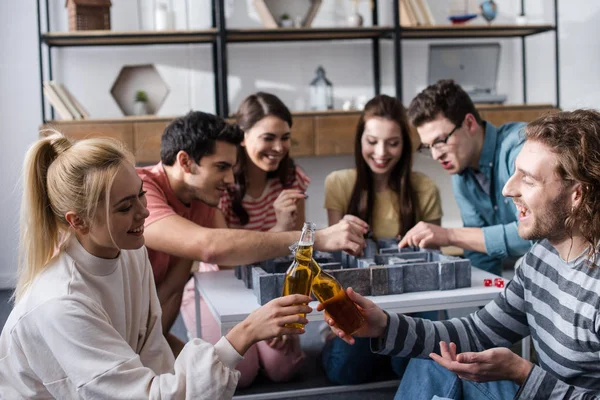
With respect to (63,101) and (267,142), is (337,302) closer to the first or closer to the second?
(267,142)

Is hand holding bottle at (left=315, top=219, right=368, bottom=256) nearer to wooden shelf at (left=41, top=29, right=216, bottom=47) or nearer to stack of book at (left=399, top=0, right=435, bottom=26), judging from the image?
wooden shelf at (left=41, top=29, right=216, bottom=47)

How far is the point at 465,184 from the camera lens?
285cm

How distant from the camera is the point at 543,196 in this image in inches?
60.5

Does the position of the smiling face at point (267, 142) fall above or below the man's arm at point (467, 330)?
above

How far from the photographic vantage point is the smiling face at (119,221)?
153 centimetres

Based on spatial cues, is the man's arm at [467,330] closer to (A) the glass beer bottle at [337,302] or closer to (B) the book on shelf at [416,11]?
(A) the glass beer bottle at [337,302]

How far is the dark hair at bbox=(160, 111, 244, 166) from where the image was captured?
2.39 meters

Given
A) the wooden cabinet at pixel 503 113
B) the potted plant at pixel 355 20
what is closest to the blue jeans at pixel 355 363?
the wooden cabinet at pixel 503 113

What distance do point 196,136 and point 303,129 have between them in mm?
1923

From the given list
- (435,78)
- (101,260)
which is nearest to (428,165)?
(435,78)

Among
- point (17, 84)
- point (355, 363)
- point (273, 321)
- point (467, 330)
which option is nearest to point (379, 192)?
point (355, 363)

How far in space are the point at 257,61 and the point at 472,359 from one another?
11.3 ft

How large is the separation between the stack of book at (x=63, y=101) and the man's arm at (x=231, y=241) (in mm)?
2143

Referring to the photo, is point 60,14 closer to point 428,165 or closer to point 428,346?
point 428,165
